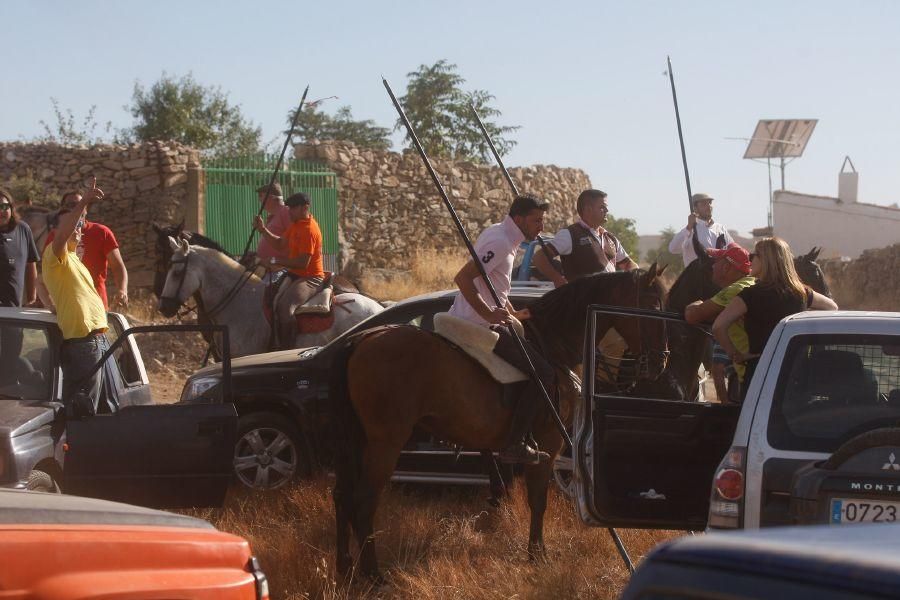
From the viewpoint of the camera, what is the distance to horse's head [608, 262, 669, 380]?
8242 mm

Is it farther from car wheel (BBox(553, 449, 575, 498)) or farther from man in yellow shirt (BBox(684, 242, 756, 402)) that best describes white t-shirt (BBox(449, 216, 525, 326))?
car wheel (BBox(553, 449, 575, 498))

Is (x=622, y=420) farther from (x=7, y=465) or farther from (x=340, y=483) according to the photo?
(x=7, y=465)

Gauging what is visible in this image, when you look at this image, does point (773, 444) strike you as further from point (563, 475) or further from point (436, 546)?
point (563, 475)

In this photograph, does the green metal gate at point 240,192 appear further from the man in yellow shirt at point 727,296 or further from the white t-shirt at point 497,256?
the white t-shirt at point 497,256

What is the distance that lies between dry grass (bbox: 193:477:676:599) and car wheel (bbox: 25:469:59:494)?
4.28 ft

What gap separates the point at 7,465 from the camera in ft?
23.4

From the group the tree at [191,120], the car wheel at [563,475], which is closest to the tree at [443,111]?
the tree at [191,120]

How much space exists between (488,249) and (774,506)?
3.19 m

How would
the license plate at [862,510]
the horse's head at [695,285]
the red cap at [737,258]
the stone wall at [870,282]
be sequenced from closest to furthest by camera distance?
the license plate at [862,510] → the red cap at [737,258] → the horse's head at [695,285] → the stone wall at [870,282]

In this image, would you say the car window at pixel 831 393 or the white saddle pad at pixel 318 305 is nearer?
the car window at pixel 831 393

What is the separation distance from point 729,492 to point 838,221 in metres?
45.2

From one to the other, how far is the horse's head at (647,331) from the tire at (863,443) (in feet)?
10.5

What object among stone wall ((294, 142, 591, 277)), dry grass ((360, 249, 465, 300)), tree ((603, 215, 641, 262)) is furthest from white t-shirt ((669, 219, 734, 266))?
tree ((603, 215, 641, 262))

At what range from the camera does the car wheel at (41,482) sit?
7.26 metres
